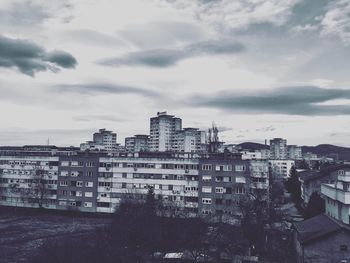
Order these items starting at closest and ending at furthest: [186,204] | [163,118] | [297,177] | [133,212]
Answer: [133,212] < [186,204] < [297,177] < [163,118]

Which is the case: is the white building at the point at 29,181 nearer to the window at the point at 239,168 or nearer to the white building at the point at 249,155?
the window at the point at 239,168

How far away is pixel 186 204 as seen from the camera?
66.2 meters

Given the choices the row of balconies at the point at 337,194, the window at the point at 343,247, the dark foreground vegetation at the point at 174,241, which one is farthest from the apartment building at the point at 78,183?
the window at the point at 343,247

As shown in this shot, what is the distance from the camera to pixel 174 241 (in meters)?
40.4

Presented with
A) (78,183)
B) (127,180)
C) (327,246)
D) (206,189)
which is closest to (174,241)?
(327,246)

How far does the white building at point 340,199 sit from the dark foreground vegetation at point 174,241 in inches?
273

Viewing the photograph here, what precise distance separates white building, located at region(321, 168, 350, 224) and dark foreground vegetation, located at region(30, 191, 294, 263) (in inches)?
273

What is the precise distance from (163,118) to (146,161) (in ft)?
409

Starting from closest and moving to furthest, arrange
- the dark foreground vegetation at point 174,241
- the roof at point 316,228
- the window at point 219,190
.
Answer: the dark foreground vegetation at point 174,241 < the roof at point 316,228 < the window at point 219,190

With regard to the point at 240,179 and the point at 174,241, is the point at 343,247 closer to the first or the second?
the point at 174,241

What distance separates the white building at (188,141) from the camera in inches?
7490

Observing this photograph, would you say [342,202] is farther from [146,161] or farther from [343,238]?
[146,161]

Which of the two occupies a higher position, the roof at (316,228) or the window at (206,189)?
the window at (206,189)

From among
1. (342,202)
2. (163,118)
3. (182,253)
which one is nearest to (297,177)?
(342,202)
